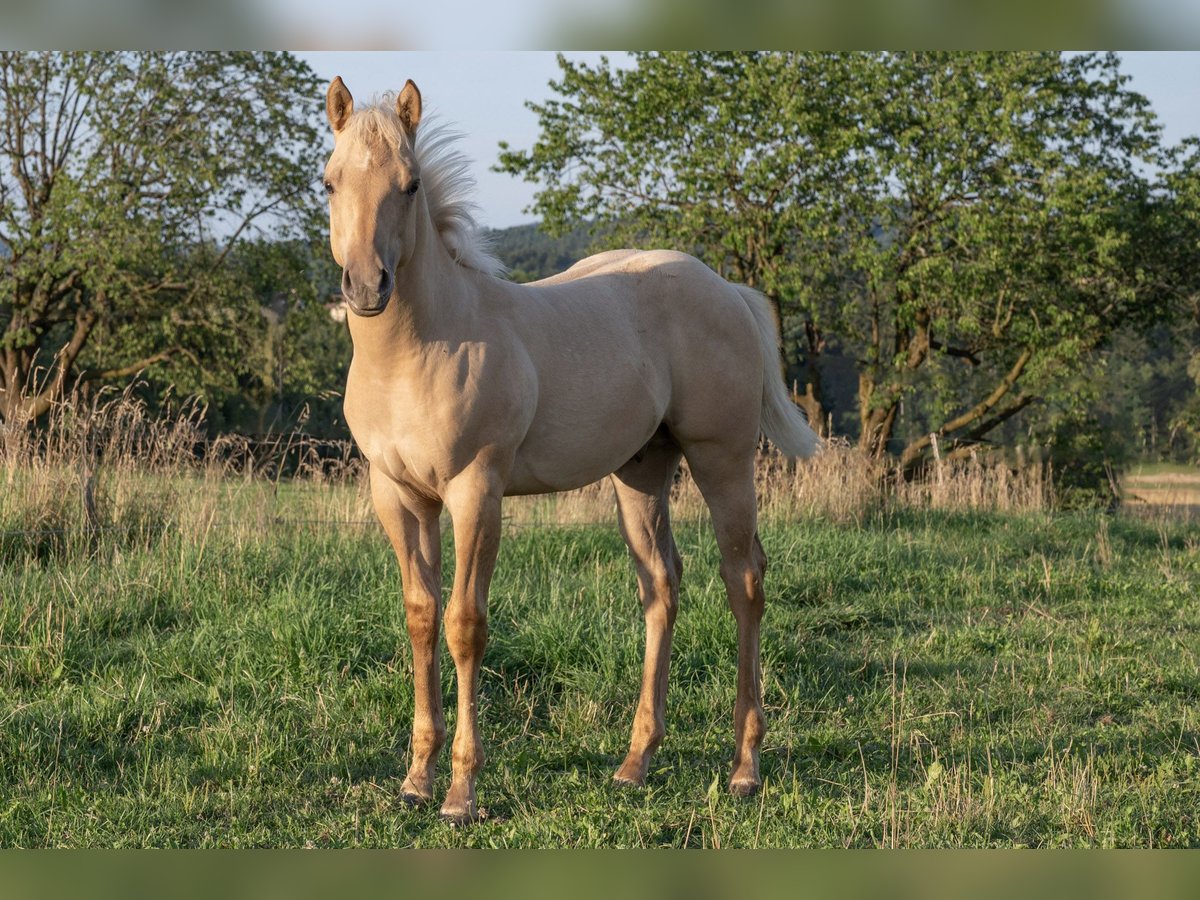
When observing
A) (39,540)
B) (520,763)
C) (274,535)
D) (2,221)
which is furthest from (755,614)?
(2,221)

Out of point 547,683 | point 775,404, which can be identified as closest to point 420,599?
point 547,683

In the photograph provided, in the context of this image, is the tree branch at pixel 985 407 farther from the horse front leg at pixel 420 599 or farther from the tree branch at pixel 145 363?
the horse front leg at pixel 420 599

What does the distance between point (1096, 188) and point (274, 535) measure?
18.1 meters

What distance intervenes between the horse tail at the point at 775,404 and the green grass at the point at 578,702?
45.8 inches

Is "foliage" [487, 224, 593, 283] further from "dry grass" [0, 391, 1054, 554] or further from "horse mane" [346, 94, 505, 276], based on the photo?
"horse mane" [346, 94, 505, 276]

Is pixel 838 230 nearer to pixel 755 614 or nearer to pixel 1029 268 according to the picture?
pixel 1029 268

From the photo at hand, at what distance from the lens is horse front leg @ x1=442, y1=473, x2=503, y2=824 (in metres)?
3.66

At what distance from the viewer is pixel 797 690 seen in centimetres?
512

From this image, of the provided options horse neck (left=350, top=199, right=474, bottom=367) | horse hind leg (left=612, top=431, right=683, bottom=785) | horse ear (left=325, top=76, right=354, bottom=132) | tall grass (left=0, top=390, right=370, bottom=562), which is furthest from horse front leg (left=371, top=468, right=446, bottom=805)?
tall grass (left=0, top=390, right=370, bottom=562)

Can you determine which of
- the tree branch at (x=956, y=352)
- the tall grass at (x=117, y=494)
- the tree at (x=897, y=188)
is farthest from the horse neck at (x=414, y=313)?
the tree branch at (x=956, y=352)

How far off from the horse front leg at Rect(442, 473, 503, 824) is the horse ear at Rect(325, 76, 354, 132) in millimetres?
1231

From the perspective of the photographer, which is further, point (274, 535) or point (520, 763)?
point (274, 535)

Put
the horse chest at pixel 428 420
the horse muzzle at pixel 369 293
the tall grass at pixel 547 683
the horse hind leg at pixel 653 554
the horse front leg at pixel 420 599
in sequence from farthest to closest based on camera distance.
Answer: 1. the horse hind leg at pixel 653 554
2. the horse front leg at pixel 420 599
3. the tall grass at pixel 547 683
4. the horse chest at pixel 428 420
5. the horse muzzle at pixel 369 293

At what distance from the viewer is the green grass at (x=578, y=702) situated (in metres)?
3.71
